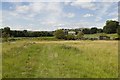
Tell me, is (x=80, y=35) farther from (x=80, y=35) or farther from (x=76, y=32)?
(x=76, y=32)

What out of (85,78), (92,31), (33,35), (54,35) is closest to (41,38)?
(33,35)

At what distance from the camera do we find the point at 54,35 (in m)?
95.8

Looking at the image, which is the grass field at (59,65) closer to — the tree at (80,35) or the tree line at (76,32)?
the tree line at (76,32)

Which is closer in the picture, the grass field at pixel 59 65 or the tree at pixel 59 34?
the grass field at pixel 59 65

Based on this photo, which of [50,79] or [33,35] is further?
[33,35]

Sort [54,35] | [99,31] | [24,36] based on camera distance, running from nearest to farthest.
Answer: [24,36], [54,35], [99,31]

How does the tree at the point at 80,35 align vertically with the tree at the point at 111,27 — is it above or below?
below

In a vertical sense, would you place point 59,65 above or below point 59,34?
below

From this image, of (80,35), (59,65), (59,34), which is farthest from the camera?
(80,35)

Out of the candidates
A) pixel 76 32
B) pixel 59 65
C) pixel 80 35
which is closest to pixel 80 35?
pixel 80 35

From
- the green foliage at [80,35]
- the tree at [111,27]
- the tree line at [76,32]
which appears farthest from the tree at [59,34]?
the tree at [111,27]

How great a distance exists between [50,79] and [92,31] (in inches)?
3824

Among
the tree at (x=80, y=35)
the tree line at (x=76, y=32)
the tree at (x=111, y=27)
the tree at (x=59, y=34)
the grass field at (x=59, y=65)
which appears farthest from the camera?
the tree at (x=80, y=35)

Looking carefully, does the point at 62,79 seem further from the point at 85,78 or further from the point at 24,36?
the point at 24,36
